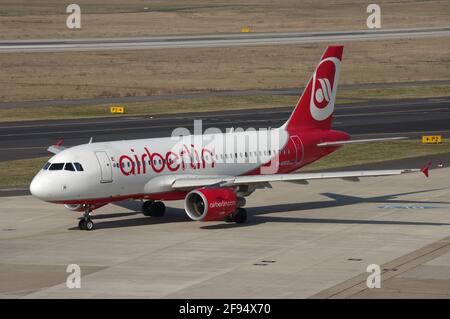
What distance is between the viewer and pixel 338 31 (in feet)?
625

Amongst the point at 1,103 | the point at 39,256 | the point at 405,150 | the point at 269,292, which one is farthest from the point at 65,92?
the point at 269,292

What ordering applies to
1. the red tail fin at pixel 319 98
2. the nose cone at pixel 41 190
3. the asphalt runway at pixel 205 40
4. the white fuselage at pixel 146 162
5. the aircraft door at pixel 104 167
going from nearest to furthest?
the nose cone at pixel 41 190, the white fuselage at pixel 146 162, the aircraft door at pixel 104 167, the red tail fin at pixel 319 98, the asphalt runway at pixel 205 40

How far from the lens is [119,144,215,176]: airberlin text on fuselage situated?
177 feet

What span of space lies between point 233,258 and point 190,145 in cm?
1138

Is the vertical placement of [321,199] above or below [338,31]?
below

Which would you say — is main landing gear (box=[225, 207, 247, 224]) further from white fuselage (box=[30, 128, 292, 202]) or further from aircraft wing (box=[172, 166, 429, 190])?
white fuselage (box=[30, 128, 292, 202])

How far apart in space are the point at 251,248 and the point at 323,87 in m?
16.1

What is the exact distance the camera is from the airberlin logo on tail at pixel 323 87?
202 feet

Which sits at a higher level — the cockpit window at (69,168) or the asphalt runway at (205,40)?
the asphalt runway at (205,40)

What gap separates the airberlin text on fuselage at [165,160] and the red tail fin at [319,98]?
6864mm

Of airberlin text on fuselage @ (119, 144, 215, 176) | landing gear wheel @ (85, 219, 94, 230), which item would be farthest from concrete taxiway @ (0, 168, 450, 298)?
airberlin text on fuselage @ (119, 144, 215, 176)

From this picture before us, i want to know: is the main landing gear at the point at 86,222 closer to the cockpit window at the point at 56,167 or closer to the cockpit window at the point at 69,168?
the cockpit window at the point at 69,168

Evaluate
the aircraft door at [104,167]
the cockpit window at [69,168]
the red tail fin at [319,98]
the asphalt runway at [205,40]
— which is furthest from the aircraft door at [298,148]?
the asphalt runway at [205,40]

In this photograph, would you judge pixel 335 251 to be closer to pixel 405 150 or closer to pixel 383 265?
pixel 383 265
